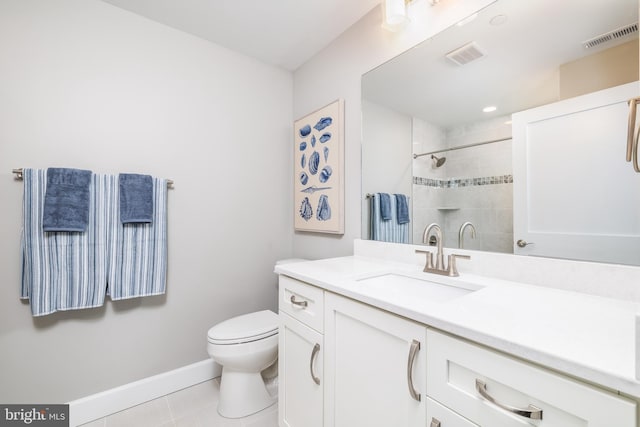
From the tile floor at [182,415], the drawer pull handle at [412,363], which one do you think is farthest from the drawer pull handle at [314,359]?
the tile floor at [182,415]

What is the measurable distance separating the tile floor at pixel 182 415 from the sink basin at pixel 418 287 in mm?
Result: 1007

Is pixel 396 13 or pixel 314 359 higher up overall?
pixel 396 13

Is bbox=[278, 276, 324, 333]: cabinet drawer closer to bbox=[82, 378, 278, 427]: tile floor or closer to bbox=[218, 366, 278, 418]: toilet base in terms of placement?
bbox=[218, 366, 278, 418]: toilet base

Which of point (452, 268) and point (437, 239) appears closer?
point (452, 268)

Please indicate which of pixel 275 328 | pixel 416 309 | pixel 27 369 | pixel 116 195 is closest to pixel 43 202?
pixel 116 195

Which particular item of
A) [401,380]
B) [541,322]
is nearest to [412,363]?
[401,380]

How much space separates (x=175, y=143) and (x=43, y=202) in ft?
2.44

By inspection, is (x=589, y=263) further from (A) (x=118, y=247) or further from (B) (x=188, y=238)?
(A) (x=118, y=247)

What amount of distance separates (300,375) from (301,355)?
0.29 ft

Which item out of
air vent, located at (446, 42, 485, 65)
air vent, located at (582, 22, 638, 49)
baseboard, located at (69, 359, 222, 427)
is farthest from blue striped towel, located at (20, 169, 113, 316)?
air vent, located at (582, 22, 638, 49)

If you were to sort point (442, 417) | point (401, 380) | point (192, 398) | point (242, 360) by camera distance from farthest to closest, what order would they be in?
1. point (192, 398)
2. point (242, 360)
3. point (401, 380)
4. point (442, 417)

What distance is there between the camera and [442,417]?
686 millimetres

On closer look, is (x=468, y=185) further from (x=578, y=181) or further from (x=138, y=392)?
(x=138, y=392)

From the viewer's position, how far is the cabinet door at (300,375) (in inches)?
43.2
